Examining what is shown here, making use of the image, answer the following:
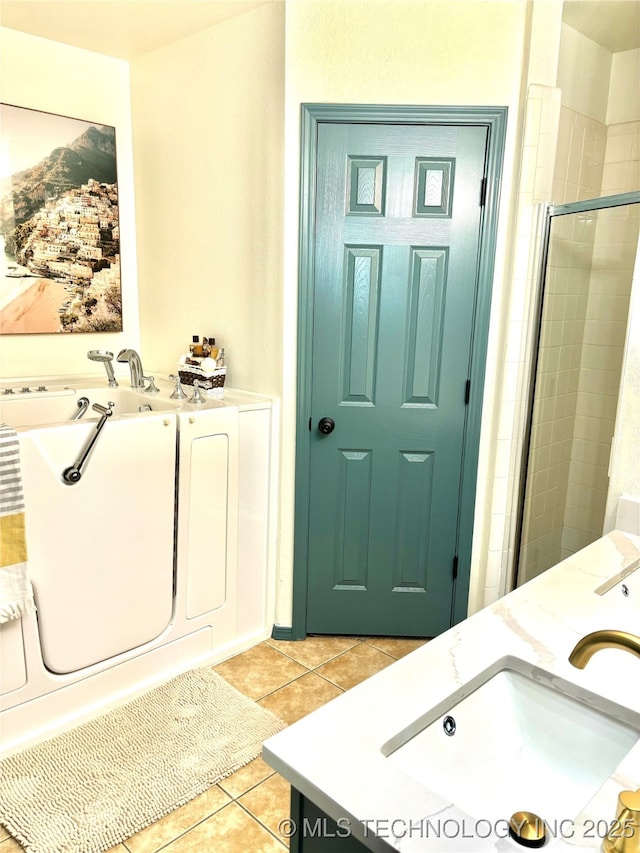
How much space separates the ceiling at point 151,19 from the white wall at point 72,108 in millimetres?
86

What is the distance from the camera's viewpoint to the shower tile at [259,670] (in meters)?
2.45

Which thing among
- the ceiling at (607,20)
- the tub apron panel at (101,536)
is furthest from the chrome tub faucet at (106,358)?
the ceiling at (607,20)

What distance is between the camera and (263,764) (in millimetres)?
2037

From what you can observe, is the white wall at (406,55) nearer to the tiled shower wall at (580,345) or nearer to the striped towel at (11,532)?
the tiled shower wall at (580,345)

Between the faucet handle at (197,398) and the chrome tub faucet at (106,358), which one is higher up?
the chrome tub faucet at (106,358)

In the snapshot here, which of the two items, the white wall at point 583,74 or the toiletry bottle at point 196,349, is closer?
the white wall at point 583,74

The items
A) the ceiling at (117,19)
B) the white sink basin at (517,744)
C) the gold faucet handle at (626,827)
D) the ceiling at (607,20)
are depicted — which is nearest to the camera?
the gold faucet handle at (626,827)

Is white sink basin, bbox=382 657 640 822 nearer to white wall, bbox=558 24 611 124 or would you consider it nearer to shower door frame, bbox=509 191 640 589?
shower door frame, bbox=509 191 640 589

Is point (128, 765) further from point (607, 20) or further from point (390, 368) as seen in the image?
point (607, 20)

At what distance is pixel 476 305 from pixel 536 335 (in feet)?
0.91

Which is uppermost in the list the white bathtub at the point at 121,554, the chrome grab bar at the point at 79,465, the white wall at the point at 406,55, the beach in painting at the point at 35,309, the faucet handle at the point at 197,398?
the white wall at the point at 406,55

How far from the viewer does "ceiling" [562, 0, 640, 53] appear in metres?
2.41

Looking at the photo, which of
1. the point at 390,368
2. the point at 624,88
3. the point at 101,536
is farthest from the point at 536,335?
the point at 101,536

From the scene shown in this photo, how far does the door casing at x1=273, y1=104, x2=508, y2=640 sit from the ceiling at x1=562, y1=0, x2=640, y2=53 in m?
0.53
